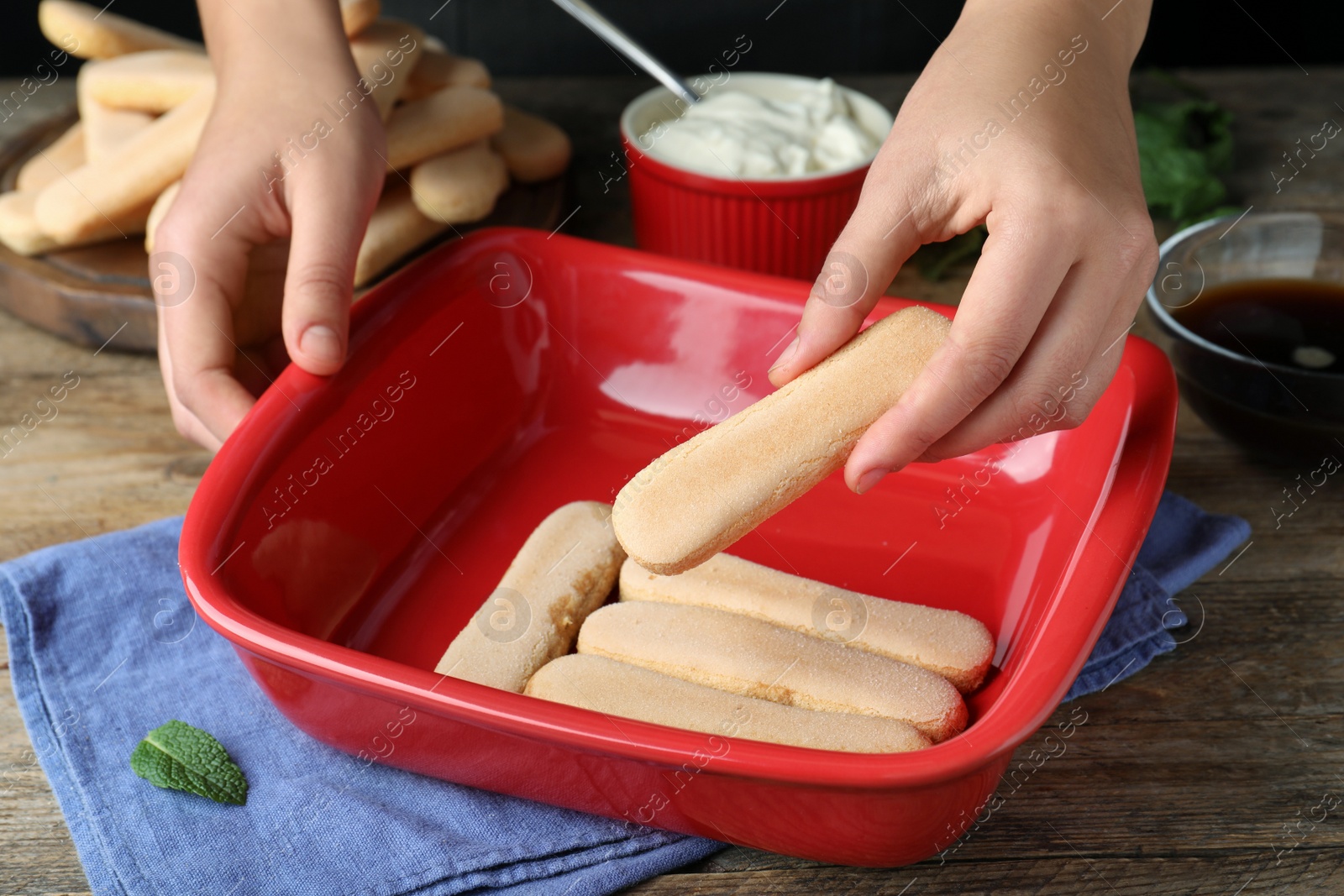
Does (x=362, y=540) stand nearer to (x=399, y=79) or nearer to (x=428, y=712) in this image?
(x=428, y=712)

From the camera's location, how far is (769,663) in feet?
2.79

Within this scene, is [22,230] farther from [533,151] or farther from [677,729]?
[677,729]

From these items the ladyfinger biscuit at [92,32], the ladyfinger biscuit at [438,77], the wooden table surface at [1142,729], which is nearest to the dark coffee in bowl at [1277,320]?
the wooden table surface at [1142,729]

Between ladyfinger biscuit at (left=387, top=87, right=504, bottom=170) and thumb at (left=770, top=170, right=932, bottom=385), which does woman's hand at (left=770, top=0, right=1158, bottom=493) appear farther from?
ladyfinger biscuit at (left=387, top=87, right=504, bottom=170)

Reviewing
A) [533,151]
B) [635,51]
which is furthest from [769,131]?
[533,151]

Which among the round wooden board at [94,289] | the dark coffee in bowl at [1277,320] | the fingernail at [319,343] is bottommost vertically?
the round wooden board at [94,289]

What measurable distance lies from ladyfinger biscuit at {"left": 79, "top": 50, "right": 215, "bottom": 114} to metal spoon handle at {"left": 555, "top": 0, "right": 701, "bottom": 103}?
20.6 inches

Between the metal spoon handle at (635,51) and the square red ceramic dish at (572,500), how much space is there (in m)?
0.40

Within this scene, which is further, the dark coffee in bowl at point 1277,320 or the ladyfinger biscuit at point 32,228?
the ladyfinger biscuit at point 32,228

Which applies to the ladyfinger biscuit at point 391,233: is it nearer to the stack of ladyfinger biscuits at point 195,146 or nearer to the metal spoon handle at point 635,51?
the stack of ladyfinger biscuits at point 195,146

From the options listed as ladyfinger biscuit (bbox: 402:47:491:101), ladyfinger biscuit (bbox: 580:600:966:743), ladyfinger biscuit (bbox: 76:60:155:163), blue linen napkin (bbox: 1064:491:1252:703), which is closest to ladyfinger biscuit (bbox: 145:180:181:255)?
ladyfinger biscuit (bbox: 76:60:155:163)

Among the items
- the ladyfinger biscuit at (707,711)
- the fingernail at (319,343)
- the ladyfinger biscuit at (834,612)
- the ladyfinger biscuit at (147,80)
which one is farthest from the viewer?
the ladyfinger biscuit at (147,80)

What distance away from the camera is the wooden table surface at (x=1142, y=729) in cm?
81

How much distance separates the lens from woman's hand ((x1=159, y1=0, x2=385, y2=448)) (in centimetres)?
104
